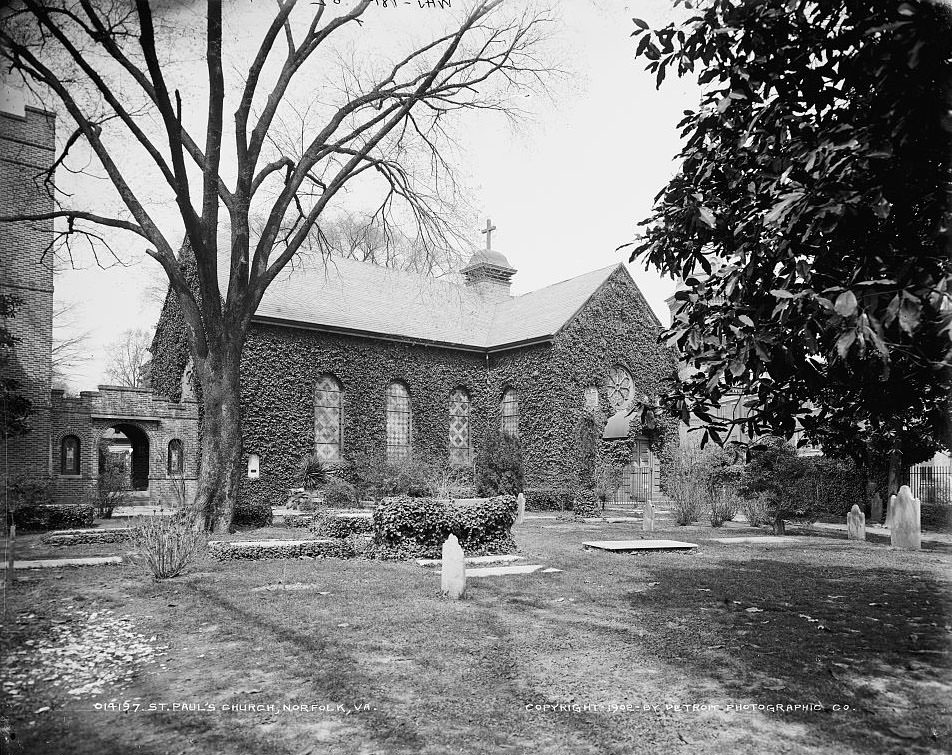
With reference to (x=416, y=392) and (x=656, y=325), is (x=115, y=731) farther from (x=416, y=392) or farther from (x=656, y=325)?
(x=656, y=325)

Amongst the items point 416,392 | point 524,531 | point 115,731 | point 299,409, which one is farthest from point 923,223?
point 416,392

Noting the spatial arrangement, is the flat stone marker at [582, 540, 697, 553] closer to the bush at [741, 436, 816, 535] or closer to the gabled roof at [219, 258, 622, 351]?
the bush at [741, 436, 816, 535]

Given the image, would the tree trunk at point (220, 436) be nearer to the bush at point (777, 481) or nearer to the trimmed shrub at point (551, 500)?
the trimmed shrub at point (551, 500)

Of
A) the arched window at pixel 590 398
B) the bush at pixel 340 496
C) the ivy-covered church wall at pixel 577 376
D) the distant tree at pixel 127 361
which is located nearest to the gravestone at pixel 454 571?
the bush at pixel 340 496

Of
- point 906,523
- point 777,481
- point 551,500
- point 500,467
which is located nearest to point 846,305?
point 906,523

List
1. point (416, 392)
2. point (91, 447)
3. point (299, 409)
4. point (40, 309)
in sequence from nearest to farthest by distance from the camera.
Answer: point (40, 309)
point (91, 447)
point (299, 409)
point (416, 392)

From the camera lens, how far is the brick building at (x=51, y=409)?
12.5m

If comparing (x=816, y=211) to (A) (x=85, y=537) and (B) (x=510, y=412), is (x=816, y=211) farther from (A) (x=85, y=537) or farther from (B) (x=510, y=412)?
(B) (x=510, y=412)

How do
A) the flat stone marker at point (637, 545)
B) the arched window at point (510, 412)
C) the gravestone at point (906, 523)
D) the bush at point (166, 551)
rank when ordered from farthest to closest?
1. the arched window at point (510, 412)
2. the gravestone at point (906, 523)
3. the flat stone marker at point (637, 545)
4. the bush at point (166, 551)

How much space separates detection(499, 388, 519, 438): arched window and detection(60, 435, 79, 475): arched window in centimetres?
1369

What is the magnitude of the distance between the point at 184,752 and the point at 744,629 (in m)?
5.07

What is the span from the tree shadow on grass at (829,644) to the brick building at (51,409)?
10472mm

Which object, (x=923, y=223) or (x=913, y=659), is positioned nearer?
(x=923, y=223)

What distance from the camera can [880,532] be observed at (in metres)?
16.3
